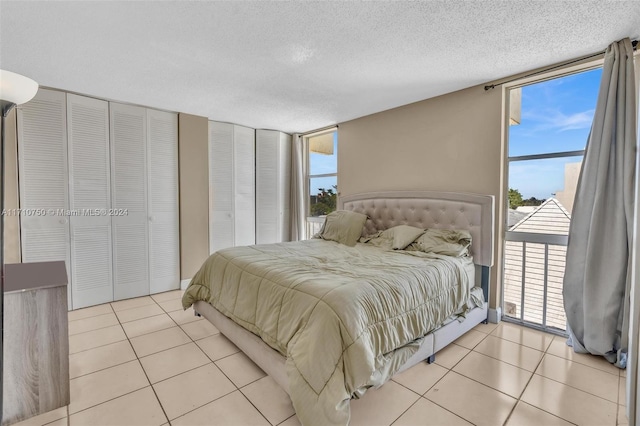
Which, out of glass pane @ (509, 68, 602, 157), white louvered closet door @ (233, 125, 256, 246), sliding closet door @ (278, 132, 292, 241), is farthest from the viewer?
sliding closet door @ (278, 132, 292, 241)

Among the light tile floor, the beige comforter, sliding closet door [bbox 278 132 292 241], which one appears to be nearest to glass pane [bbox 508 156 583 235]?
the beige comforter

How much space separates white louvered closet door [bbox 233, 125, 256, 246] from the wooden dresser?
2.93 meters

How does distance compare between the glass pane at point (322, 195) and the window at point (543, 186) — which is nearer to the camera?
the window at point (543, 186)

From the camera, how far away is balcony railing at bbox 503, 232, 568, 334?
2.67 meters

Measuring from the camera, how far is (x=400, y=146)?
11.9ft

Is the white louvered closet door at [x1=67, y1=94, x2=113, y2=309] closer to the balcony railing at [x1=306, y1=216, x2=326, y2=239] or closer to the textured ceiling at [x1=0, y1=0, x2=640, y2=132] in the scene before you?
the textured ceiling at [x1=0, y1=0, x2=640, y2=132]

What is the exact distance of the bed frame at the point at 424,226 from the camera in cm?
198

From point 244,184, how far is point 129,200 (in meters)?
1.59

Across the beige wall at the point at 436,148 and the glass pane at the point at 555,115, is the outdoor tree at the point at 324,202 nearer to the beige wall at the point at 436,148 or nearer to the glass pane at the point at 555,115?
the beige wall at the point at 436,148

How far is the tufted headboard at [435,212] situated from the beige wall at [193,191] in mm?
2097

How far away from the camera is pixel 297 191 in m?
5.11

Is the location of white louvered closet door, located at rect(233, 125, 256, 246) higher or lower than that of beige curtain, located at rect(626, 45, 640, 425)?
higher

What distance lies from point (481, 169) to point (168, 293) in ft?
13.2

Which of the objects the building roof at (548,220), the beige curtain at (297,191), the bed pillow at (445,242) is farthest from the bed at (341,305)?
the beige curtain at (297,191)
